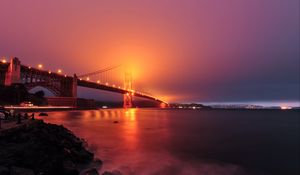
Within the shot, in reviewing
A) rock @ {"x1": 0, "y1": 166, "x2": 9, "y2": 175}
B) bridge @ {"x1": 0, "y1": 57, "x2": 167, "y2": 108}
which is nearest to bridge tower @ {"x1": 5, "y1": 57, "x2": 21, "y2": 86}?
bridge @ {"x1": 0, "y1": 57, "x2": 167, "y2": 108}

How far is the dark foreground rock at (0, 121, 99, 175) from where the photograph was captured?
8.36 meters

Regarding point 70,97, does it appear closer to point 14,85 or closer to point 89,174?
point 14,85

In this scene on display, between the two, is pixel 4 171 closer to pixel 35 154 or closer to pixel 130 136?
pixel 35 154

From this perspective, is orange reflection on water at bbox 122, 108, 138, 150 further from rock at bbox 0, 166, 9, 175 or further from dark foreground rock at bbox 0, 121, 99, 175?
rock at bbox 0, 166, 9, 175

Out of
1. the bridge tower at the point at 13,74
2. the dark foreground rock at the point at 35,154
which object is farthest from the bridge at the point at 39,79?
the dark foreground rock at the point at 35,154

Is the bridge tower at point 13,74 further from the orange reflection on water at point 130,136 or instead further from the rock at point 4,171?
the rock at point 4,171

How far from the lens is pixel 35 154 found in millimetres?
9906

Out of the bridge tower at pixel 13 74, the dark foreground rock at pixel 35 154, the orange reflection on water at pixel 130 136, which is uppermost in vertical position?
the bridge tower at pixel 13 74

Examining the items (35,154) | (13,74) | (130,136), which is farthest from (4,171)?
(13,74)

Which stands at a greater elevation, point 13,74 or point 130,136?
point 13,74

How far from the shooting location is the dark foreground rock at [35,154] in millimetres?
8359

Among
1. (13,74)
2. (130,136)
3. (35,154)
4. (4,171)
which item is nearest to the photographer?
(4,171)

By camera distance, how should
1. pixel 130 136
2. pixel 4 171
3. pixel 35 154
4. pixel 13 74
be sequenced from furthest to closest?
pixel 13 74
pixel 130 136
pixel 35 154
pixel 4 171

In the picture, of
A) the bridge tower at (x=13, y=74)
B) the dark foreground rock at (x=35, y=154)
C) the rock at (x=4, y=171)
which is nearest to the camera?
the rock at (x=4, y=171)
